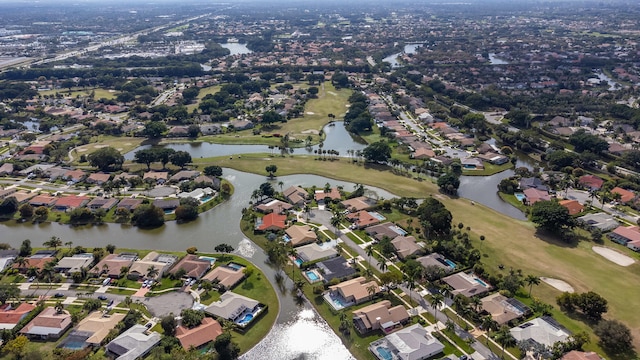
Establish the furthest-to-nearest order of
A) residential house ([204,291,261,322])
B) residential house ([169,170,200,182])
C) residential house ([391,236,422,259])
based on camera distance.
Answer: residential house ([169,170,200,182]) < residential house ([391,236,422,259]) < residential house ([204,291,261,322])

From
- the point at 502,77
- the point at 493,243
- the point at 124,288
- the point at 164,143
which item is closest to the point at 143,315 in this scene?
the point at 124,288

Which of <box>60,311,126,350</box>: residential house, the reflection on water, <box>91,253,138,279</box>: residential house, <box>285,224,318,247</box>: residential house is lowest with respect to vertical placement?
the reflection on water

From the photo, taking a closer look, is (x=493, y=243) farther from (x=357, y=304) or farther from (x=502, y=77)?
(x=502, y=77)

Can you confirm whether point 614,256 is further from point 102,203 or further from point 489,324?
point 102,203

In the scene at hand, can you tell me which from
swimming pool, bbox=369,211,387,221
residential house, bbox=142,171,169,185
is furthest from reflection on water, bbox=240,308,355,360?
residential house, bbox=142,171,169,185

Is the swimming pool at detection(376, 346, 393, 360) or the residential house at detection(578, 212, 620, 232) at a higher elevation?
the residential house at detection(578, 212, 620, 232)

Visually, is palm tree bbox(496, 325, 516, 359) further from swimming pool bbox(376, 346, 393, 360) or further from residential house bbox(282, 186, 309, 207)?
residential house bbox(282, 186, 309, 207)

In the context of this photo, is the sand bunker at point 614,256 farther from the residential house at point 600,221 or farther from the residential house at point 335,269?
the residential house at point 335,269
